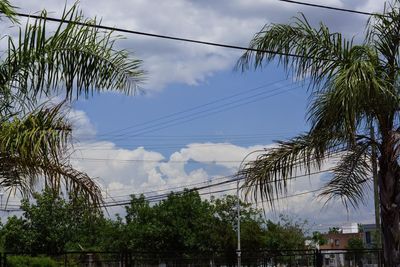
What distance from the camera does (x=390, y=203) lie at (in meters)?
10.7

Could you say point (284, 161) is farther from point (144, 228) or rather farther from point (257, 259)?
point (144, 228)

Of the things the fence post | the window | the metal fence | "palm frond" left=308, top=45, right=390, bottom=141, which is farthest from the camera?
the window

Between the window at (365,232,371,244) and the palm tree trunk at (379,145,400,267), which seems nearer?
the palm tree trunk at (379,145,400,267)

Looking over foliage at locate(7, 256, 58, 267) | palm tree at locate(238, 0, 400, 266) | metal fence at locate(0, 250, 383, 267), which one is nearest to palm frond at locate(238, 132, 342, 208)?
palm tree at locate(238, 0, 400, 266)

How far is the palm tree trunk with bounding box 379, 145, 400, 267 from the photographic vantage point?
10.6 metres

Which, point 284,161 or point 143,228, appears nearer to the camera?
point 284,161

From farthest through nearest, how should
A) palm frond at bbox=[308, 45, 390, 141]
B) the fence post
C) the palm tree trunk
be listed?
the fence post
the palm tree trunk
palm frond at bbox=[308, 45, 390, 141]

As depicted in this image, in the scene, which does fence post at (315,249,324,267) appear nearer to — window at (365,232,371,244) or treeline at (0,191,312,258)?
treeline at (0,191,312,258)

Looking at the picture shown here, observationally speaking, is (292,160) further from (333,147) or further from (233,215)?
(233,215)

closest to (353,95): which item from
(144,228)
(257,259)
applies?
(257,259)

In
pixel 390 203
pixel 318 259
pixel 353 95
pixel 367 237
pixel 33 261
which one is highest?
pixel 367 237

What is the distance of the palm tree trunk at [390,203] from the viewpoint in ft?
34.7

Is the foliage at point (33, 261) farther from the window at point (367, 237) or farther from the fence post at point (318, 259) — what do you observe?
the window at point (367, 237)

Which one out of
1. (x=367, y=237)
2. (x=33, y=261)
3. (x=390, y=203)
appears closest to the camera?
(x=390, y=203)
